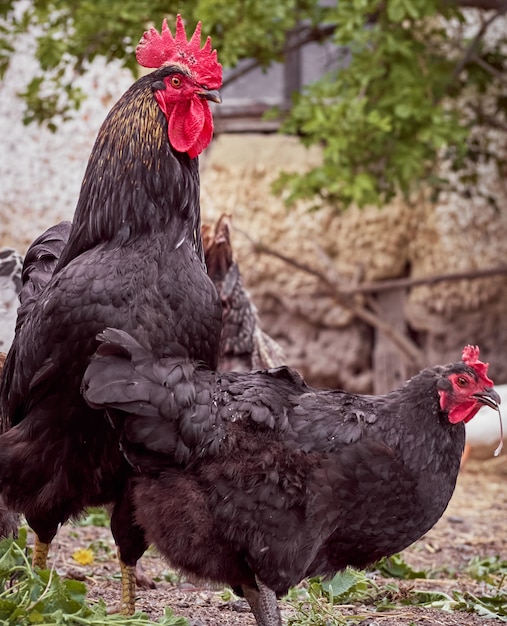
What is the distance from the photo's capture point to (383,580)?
4.61 meters

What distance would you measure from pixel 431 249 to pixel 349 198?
254 centimetres

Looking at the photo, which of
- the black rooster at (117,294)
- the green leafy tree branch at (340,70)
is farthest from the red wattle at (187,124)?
the green leafy tree branch at (340,70)

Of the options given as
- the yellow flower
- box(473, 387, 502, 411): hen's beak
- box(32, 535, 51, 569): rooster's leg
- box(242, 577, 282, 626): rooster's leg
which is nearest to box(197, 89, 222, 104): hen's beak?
box(473, 387, 502, 411): hen's beak

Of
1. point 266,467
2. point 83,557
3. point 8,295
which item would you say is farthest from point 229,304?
point 266,467

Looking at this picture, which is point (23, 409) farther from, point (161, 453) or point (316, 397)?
point (316, 397)

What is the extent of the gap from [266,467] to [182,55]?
1532 millimetres

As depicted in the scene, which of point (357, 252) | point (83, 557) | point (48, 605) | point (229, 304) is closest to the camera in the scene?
point (48, 605)

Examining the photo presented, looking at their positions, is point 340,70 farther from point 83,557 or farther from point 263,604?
point 263,604

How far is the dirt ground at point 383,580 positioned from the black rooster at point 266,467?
67 centimetres

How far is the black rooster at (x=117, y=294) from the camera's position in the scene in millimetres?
3340

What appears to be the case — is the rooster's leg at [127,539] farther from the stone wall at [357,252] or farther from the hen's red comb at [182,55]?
the stone wall at [357,252]

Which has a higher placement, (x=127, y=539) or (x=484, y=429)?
(x=127, y=539)

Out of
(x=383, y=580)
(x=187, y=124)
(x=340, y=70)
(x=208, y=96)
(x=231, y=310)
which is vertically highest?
(x=340, y=70)

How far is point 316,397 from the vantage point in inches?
134
